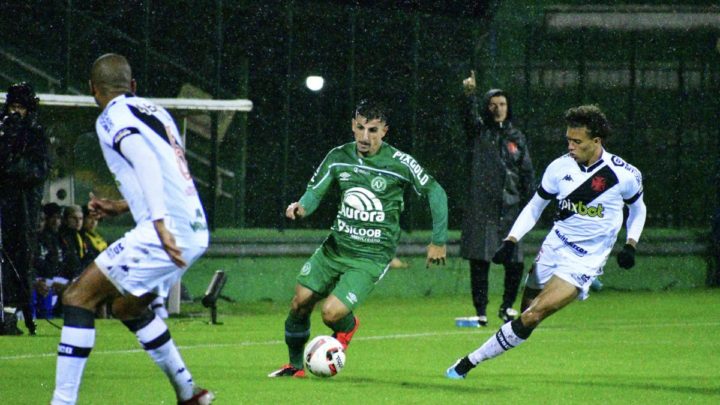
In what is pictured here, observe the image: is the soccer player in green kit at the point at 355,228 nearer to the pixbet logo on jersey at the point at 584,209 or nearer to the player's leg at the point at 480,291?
the pixbet logo on jersey at the point at 584,209

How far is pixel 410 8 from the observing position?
2153 cm

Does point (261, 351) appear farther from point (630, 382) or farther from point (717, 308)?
point (717, 308)

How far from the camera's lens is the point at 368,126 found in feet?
37.4

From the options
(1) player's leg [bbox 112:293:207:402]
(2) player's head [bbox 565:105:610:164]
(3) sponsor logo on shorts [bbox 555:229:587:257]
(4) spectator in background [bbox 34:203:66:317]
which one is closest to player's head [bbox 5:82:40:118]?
(4) spectator in background [bbox 34:203:66:317]

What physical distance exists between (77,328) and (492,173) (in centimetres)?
931

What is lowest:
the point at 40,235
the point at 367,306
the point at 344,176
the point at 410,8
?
the point at 367,306

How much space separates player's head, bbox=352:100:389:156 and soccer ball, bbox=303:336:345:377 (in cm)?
156

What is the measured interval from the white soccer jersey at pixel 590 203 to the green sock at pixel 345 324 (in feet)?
5.17

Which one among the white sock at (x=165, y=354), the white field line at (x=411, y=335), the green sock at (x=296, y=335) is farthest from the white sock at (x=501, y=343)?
the white field line at (x=411, y=335)

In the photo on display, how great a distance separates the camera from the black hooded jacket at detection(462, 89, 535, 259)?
54.7 ft

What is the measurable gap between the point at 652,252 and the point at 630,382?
42.1ft

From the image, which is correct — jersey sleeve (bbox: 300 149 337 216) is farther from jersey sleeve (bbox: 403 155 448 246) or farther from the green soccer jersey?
jersey sleeve (bbox: 403 155 448 246)

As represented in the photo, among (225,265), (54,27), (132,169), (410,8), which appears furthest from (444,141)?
(132,169)

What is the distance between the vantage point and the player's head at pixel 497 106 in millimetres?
16344
